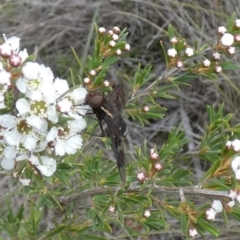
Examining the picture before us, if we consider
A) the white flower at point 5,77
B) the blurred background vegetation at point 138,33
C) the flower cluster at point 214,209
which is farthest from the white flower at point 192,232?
the blurred background vegetation at point 138,33

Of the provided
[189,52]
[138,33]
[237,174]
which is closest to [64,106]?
[237,174]

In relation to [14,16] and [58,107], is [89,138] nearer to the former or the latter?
[58,107]

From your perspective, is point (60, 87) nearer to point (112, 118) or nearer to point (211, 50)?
point (112, 118)

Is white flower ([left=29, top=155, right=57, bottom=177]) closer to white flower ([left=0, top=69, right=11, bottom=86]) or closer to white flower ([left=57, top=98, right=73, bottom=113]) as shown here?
white flower ([left=57, top=98, right=73, bottom=113])

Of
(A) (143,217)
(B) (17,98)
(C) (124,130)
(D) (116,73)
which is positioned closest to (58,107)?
(B) (17,98)

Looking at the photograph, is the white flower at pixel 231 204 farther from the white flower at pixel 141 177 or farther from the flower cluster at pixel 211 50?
the flower cluster at pixel 211 50

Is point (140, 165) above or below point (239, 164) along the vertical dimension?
below

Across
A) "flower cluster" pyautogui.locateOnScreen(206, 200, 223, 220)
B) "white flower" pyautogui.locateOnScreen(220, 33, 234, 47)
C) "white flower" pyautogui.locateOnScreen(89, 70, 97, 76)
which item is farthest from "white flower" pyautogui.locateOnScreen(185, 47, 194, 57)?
"flower cluster" pyautogui.locateOnScreen(206, 200, 223, 220)
